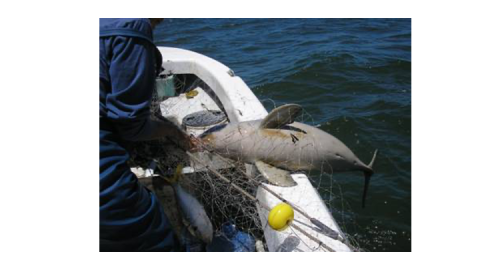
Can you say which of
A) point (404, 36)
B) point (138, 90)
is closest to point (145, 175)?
point (138, 90)

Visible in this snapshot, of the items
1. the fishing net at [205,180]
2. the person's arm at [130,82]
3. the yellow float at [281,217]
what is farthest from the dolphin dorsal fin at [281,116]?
the person's arm at [130,82]

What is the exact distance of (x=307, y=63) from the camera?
909 cm

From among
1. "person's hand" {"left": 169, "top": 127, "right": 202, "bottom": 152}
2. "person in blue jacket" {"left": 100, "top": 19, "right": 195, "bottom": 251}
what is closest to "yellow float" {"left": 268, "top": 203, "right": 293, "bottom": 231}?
"person in blue jacket" {"left": 100, "top": 19, "right": 195, "bottom": 251}

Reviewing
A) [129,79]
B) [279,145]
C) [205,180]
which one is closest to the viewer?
[129,79]

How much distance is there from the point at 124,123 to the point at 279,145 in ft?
5.46

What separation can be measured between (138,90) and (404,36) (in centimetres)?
1039

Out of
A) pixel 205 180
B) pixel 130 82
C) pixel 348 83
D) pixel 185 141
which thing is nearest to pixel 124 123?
pixel 130 82

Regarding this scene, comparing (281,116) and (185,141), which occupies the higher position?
(281,116)

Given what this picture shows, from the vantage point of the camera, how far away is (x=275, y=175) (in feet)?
11.2

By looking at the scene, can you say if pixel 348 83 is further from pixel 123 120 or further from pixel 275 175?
pixel 123 120

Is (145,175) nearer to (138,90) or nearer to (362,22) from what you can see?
(138,90)

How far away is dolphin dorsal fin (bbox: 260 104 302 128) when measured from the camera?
11.6 ft

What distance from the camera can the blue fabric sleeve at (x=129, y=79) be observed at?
2107 mm

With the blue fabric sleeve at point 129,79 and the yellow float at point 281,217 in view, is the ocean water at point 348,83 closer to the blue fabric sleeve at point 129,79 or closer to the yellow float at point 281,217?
the yellow float at point 281,217
